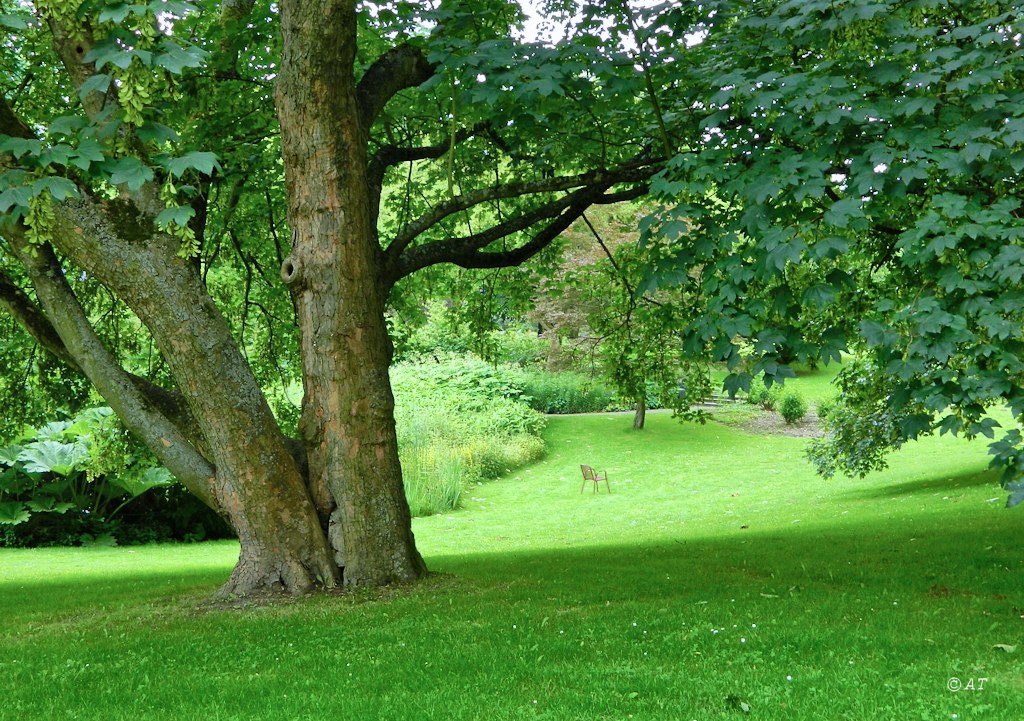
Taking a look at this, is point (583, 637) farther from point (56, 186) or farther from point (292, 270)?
point (56, 186)

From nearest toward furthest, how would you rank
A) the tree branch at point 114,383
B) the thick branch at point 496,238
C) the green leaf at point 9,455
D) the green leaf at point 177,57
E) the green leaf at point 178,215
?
the green leaf at point 177,57, the green leaf at point 178,215, the tree branch at point 114,383, the thick branch at point 496,238, the green leaf at point 9,455

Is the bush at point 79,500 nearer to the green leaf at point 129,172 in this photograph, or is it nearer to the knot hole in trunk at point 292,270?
the knot hole in trunk at point 292,270

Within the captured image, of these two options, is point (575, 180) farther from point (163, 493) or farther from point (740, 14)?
point (163, 493)

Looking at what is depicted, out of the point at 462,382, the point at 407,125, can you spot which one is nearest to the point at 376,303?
the point at 407,125

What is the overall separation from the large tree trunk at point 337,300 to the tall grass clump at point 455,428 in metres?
12.3

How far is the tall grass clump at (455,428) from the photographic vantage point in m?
19.9

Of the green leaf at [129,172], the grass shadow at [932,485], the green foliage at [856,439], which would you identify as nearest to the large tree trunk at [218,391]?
the green leaf at [129,172]

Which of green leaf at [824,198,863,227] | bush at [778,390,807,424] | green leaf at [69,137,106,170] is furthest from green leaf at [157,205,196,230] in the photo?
bush at [778,390,807,424]

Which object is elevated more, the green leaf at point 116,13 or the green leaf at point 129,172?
the green leaf at point 116,13

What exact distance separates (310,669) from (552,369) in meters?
27.6

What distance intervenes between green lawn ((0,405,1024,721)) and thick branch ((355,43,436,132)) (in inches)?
154

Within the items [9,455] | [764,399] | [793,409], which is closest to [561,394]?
[764,399]

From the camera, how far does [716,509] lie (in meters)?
17.5

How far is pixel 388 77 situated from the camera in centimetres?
771
